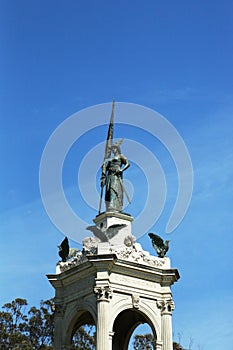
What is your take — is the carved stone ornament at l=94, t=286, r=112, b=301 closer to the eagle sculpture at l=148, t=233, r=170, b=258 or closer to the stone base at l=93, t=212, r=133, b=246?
the stone base at l=93, t=212, r=133, b=246

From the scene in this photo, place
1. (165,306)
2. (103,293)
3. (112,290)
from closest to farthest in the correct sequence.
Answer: (103,293) → (112,290) → (165,306)

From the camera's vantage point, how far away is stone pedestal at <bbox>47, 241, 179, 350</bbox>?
2644cm

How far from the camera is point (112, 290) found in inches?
1045

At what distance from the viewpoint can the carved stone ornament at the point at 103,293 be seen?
26.2 m

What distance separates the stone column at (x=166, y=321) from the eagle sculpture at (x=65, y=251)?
4557mm

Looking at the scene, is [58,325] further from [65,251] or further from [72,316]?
[65,251]

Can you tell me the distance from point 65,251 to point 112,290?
3741 mm

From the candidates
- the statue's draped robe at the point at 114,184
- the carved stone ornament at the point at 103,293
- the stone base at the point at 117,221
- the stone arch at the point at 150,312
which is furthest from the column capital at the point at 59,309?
the statue's draped robe at the point at 114,184

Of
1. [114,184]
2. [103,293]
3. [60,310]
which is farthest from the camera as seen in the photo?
[114,184]

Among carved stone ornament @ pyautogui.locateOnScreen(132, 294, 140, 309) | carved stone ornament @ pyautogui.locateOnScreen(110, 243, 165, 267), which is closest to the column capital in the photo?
carved stone ornament @ pyautogui.locateOnScreen(132, 294, 140, 309)

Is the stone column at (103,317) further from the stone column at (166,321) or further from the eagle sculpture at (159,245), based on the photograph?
the eagle sculpture at (159,245)

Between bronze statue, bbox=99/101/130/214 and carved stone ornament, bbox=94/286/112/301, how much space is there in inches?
Result: 175

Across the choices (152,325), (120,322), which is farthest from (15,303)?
(152,325)

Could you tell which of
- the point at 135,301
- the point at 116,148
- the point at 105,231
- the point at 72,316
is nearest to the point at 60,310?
the point at 72,316
